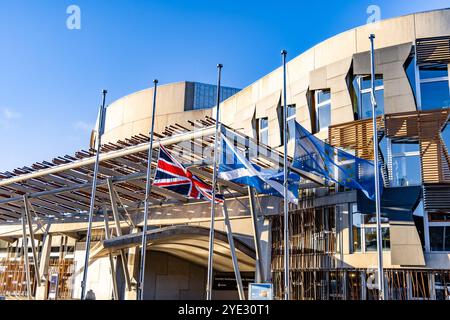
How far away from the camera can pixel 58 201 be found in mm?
34688

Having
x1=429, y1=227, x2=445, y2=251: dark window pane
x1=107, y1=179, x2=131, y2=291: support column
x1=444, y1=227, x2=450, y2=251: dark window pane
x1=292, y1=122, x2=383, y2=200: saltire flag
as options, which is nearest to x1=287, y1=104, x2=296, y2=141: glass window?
x1=292, y1=122, x2=383, y2=200: saltire flag

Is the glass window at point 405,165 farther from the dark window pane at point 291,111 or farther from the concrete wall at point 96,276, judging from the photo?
the concrete wall at point 96,276

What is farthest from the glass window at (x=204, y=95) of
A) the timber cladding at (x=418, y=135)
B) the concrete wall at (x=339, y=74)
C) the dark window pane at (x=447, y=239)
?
the dark window pane at (x=447, y=239)

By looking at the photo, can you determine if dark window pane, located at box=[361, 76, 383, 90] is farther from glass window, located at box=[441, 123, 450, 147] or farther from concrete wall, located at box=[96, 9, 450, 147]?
glass window, located at box=[441, 123, 450, 147]

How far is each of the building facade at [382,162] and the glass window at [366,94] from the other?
0.15 ft

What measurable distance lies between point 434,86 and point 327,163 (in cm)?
574

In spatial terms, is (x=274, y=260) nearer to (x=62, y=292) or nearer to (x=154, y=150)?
(x=154, y=150)

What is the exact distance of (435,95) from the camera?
65.3 ft

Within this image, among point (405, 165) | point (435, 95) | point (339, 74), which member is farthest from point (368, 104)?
point (405, 165)

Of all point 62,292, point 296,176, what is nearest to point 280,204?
point 296,176

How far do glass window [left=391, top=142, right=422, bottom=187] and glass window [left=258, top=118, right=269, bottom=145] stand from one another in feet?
27.3

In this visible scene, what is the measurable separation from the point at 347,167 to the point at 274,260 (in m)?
7.08

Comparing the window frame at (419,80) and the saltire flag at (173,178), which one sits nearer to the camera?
the saltire flag at (173,178)

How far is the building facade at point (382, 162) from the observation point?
61.0ft
